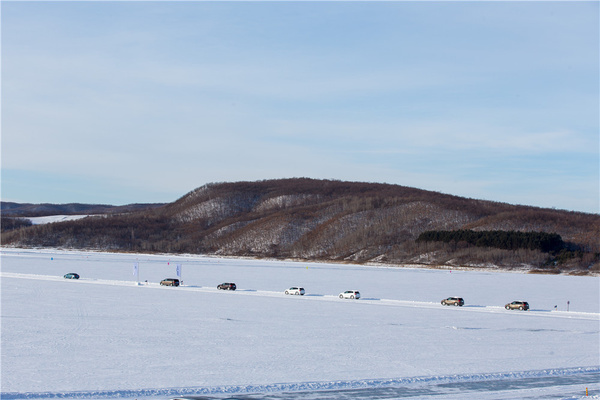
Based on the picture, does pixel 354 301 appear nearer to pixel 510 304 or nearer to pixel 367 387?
pixel 510 304

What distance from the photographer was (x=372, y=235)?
13612 cm

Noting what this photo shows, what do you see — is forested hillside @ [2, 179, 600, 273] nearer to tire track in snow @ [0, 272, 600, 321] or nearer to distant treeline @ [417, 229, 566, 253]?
distant treeline @ [417, 229, 566, 253]

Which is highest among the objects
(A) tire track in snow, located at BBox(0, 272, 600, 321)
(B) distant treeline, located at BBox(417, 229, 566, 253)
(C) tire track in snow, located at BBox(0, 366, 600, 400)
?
(B) distant treeline, located at BBox(417, 229, 566, 253)

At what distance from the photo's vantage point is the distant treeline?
4119 inches

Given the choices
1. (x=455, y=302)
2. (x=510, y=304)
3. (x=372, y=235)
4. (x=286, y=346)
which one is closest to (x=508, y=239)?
(x=372, y=235)

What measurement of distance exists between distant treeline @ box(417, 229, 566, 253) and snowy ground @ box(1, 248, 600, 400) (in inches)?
2309

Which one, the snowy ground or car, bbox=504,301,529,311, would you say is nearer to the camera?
the snowy ground

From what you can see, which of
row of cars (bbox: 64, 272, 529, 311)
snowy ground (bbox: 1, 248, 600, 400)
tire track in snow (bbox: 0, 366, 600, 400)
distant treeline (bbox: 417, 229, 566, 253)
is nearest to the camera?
tire track in snow (bbox: 0, 366, 600, 400)

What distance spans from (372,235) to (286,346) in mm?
111572

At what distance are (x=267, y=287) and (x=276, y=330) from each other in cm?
2654

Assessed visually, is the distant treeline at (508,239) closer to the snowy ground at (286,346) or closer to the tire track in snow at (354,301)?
the snowy ground at (286,346)

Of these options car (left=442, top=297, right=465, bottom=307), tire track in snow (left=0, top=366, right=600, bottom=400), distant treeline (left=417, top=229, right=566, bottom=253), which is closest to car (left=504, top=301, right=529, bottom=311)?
car (left=442, top=297, right=465, bottom=307)

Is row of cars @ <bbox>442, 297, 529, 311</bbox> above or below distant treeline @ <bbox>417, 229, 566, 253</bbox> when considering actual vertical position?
below

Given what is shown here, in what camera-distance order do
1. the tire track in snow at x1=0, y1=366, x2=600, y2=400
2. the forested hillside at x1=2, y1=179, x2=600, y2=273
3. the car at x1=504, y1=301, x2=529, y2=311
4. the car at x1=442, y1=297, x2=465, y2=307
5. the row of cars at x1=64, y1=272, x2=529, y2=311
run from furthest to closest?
the forested hillside at x1=2, y1=179, x2=600, y2=273 → the car at x1=442, y1=297, x2=465, y2=307 → the row of cars at x1=64, y1=272, x2=529, y2=311 → the car at x1=504, y1=301, x2=529, y2=311 → the tire track in snow at x1=0, y1=366, x2=600, y2=400
